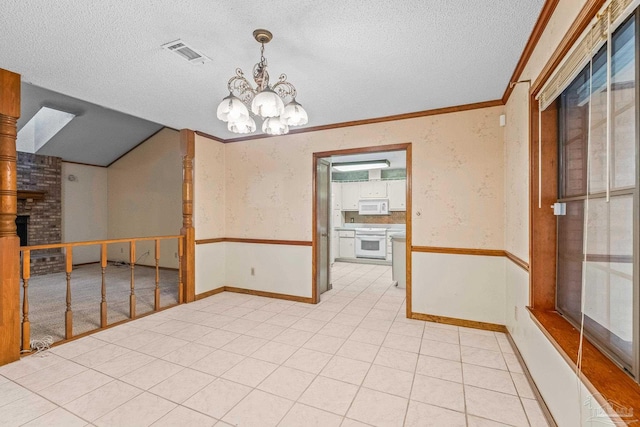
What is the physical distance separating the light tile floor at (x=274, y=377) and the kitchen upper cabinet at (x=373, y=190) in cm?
417

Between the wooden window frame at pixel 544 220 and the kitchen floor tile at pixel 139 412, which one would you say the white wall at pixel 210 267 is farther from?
the wooden window frame at pixel 544 220

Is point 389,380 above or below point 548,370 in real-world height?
below

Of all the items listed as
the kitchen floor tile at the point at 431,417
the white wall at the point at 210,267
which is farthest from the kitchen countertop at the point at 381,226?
the kitchen floor tile at the point at 431,417

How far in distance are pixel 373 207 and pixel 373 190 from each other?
1.42ft

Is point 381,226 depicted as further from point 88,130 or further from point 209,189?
point 88,130

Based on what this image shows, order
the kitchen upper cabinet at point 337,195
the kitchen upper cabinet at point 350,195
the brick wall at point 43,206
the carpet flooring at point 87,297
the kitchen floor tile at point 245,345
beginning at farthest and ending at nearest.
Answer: the kitchen upper cabinet at point 337,195 → the kitchen upper cabinet at point 350,195 → the brick wall at point 43,206 → the carpet flooring at point 87,297 → the kitchen floor tile at point 245,345

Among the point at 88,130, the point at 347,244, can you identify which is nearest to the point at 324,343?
the point at 347,244

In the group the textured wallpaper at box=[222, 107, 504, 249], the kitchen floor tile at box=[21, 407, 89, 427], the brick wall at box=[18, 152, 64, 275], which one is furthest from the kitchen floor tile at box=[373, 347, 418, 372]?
the brick wall at box=[18, 152, 64, 275]

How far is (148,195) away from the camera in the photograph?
21.6 feet

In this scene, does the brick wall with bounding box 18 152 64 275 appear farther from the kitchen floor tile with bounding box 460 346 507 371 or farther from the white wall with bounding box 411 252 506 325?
the kitchen floor tile with bounding box 460 346 507 371

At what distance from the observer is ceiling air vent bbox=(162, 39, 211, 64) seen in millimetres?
1974

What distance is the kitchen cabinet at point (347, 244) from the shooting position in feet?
23.1

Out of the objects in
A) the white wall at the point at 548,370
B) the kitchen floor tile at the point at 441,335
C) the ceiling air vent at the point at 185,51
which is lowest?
the kitchen floor tile at the point at 441,335

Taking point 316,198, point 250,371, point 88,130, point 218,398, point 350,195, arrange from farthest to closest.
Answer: point 350,195 → point 88,130 → point 316,198 → point 250,371 → point 218,398
